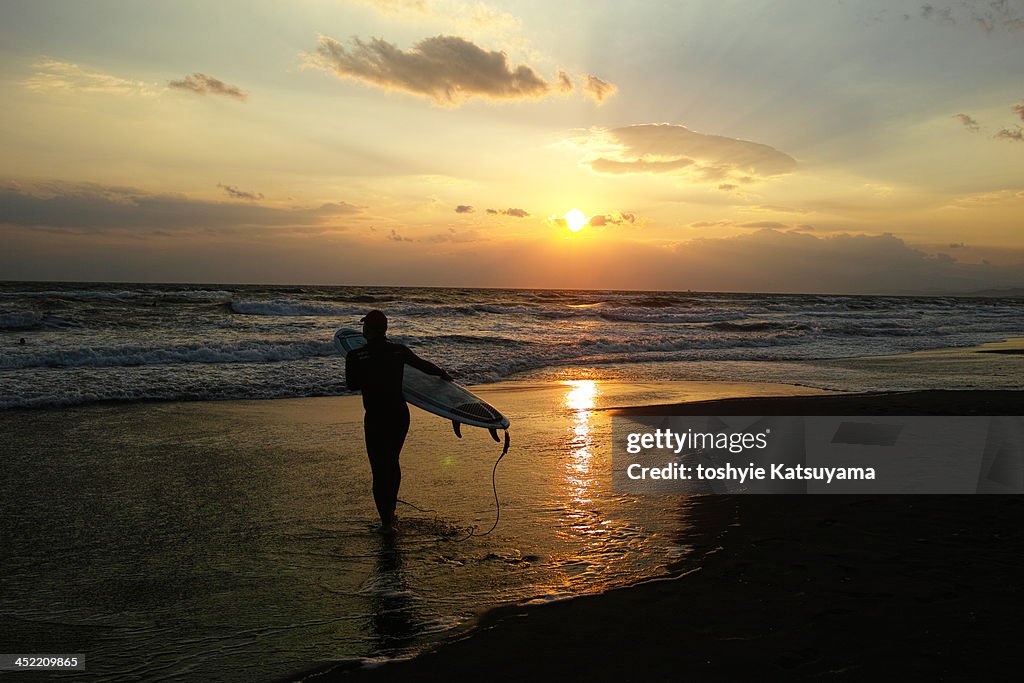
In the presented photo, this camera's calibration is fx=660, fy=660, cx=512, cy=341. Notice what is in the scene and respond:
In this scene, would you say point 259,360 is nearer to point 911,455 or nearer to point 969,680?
point 911,455

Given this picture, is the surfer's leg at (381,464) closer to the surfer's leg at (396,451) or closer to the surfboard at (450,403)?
the surfer's leg at (396,451)

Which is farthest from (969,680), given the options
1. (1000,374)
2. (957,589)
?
(1000,374)

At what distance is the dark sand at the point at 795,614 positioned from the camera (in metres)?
3.50

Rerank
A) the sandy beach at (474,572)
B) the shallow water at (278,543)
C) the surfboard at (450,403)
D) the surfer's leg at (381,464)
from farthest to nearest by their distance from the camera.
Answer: the surfboard at (450,403) < the surfer's leg at (381,464) < the shallow water at (278,543) < the sandy beach at (474,572)

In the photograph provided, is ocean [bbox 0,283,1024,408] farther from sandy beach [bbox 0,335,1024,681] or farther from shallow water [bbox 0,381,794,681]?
sandy beach [bbox 0,335,1024,681]

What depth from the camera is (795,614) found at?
13.3ft

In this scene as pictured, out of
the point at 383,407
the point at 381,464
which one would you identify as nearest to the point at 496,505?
the point at 381,464

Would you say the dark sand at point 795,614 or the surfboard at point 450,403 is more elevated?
the surfboard at point 450,403

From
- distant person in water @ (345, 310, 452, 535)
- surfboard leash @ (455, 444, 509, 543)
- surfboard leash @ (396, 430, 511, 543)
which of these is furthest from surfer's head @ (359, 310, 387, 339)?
surfboard leash @ (455, 444, 509, 543)

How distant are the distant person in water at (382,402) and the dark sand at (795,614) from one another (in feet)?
6.16

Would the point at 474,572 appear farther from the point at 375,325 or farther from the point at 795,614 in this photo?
the point at 375,325

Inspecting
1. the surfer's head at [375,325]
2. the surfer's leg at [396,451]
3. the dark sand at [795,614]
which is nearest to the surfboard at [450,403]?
the surfer's leg at [396,451]

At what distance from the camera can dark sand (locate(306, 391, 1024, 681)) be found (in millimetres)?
3504

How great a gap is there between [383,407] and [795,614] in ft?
11.7
